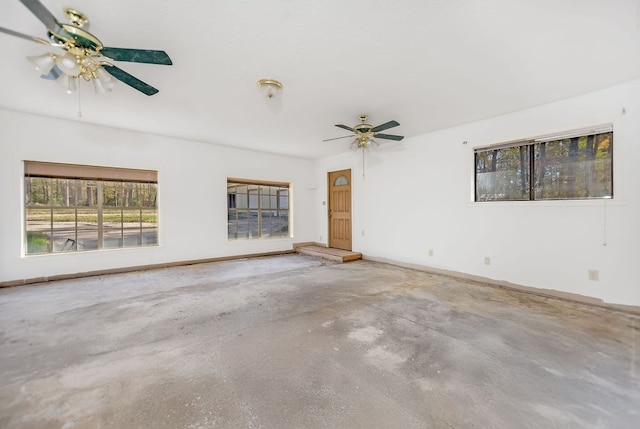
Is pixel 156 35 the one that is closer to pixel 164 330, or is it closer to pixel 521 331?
pixel 164 330

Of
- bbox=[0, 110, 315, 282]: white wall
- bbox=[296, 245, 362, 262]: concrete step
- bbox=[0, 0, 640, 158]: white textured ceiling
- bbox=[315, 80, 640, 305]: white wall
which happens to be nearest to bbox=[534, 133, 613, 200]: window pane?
bbox=[315, 80, 640, 305]: white wall

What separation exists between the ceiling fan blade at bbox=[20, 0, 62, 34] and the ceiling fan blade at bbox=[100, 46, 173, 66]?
27 cm

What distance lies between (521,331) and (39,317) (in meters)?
5.03

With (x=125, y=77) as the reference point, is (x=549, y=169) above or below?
below

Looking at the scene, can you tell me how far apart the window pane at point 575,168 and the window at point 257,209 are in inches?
213

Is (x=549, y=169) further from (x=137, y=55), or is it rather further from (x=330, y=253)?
(x=137, y=55)

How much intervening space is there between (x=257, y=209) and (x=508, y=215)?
5.33 m

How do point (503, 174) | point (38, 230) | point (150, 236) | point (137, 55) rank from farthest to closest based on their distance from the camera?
point (150, 236) < point (38, 230) < point (503, 174) < point (137, 55)

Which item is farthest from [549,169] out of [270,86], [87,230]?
[87,230]

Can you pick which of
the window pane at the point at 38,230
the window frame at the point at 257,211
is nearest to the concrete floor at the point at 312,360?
the window pane at the point at 38,230

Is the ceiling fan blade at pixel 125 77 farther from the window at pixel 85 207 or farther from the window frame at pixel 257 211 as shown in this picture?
the window frame at pixel 257 211

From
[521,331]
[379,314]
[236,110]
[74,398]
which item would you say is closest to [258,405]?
[74,398]

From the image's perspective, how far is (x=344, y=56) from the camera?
258 centimetres

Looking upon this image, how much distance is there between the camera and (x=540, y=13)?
2.03 metres
